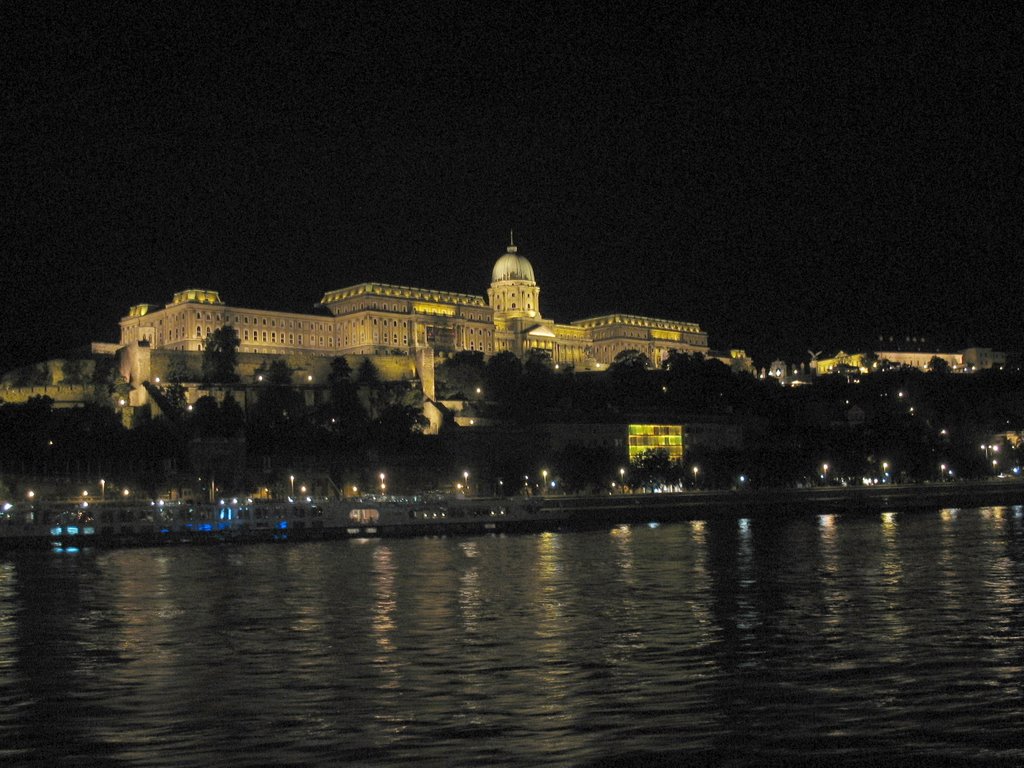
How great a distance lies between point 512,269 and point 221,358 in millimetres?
44592

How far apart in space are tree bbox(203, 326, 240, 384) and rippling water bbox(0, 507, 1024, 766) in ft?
151

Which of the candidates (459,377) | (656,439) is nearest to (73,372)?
(459,377)

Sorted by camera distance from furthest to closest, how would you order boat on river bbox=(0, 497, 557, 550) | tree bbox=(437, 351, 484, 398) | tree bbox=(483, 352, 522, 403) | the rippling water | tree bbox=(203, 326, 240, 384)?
tree bbox=(437, 351, 484, 398) → tree bbox=(483, 352, 522, 403) → tree bbox=(203, 326, 240, 384) → boat on river bbox=(0, 497, 557, 550) → the rippling water

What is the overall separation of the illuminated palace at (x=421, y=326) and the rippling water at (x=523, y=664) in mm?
56870

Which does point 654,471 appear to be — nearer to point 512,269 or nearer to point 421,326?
point 421,326

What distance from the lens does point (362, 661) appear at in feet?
52.2

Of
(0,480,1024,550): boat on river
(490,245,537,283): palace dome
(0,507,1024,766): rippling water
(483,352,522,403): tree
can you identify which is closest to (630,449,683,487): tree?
(0,480,1024,550): boat on river

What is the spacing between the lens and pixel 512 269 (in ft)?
383

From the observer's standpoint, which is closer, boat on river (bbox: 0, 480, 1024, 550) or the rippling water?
the rippling water

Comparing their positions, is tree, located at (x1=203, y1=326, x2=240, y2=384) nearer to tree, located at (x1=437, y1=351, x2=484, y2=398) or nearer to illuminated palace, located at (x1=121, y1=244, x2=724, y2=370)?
illuminated palace, located at (x1=121, y1=244, x2=724, y2=370)

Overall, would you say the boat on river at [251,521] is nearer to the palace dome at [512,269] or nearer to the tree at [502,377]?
the tree at [502,377]

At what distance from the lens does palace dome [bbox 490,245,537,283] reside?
382 ft

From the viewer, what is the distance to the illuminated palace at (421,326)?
8869cm

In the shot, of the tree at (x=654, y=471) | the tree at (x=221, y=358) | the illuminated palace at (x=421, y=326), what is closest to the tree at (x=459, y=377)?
the illuminated palace at (x=421, y=326)
